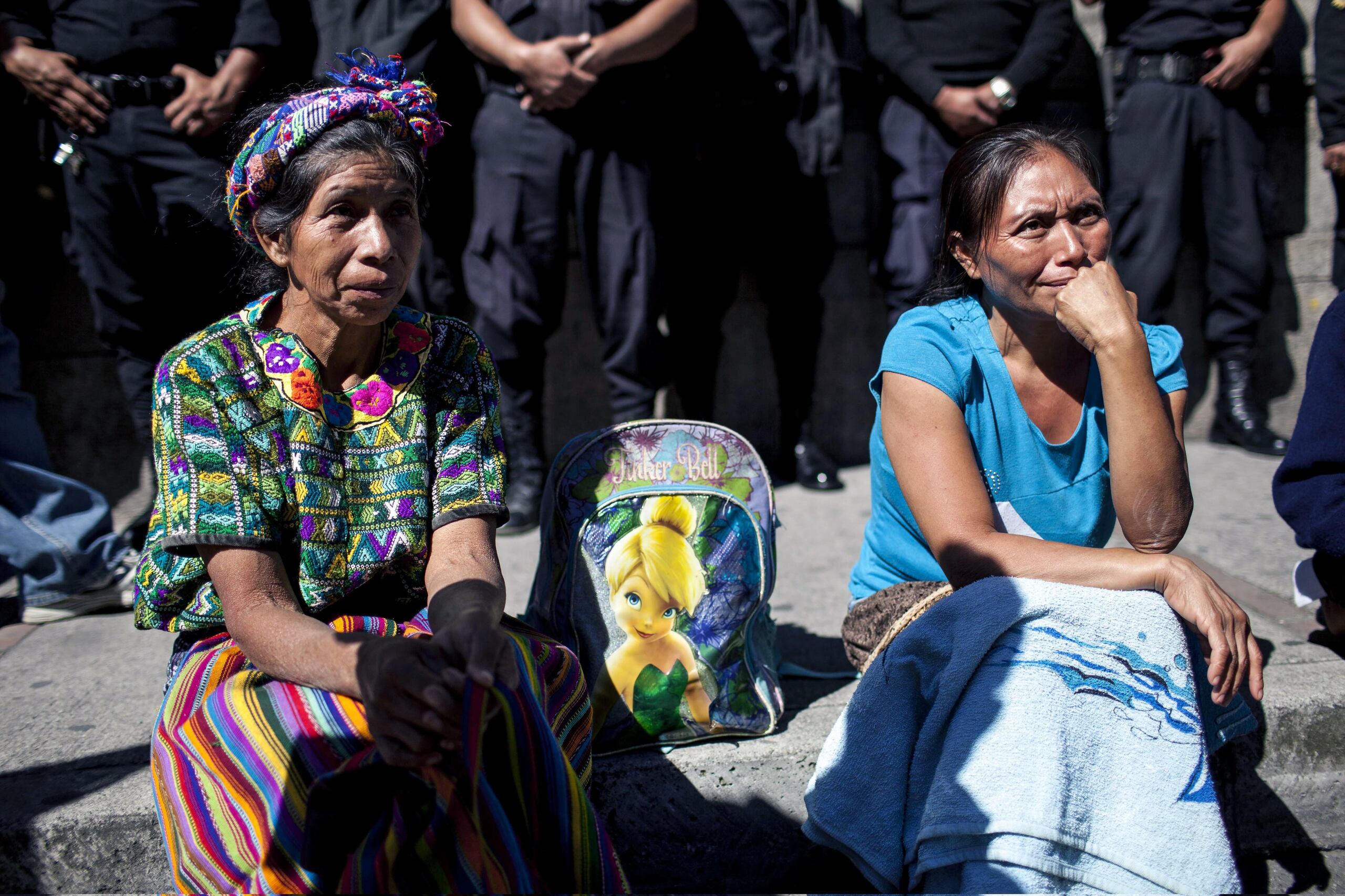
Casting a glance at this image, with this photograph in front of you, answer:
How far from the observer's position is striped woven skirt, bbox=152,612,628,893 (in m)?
1.46

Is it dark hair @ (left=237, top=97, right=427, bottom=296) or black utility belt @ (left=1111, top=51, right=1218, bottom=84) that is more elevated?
dark hair @ (left=237, top=97, right=427, bottom=296)

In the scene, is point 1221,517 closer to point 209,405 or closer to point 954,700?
point 954,700

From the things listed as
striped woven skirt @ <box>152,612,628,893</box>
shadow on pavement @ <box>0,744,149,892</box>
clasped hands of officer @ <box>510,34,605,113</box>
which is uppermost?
clasped hands of officer @ <box>510,34,605,113</box>

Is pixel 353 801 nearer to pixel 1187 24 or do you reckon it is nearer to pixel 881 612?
pixel 881 612

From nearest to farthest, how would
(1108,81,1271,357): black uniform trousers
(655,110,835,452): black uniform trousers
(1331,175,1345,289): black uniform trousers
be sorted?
(655,110,835,452): black uniform trousers
(1108,81,1271,357): black uniform trousers
(1331,175,1345,289): black uniform trousers

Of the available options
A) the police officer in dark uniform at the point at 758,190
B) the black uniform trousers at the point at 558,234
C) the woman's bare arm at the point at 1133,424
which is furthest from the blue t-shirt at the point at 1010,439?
the police officer in dark uniform at the point at 758,190

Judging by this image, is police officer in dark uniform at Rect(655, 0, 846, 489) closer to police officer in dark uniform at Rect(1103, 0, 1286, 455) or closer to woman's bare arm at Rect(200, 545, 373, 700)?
police officer in dark uniform at Rect(1103, 0, 1286, 455)

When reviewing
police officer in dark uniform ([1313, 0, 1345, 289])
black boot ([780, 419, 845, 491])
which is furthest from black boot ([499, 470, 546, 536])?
police officer in dark uniform ([1313, 0, 1345, 289])

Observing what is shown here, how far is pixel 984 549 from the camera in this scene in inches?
77.5

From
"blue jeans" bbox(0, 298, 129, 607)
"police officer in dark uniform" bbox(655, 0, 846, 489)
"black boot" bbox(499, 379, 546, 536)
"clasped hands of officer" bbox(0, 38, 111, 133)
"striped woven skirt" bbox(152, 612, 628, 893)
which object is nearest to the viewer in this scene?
"striped woven skirt" bbox(152, 612, 628, 893)

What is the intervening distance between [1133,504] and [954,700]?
595 mm

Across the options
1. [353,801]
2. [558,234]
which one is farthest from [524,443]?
[353,801]

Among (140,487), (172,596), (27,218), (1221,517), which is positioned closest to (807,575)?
(1221,517)

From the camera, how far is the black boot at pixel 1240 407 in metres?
4.66
